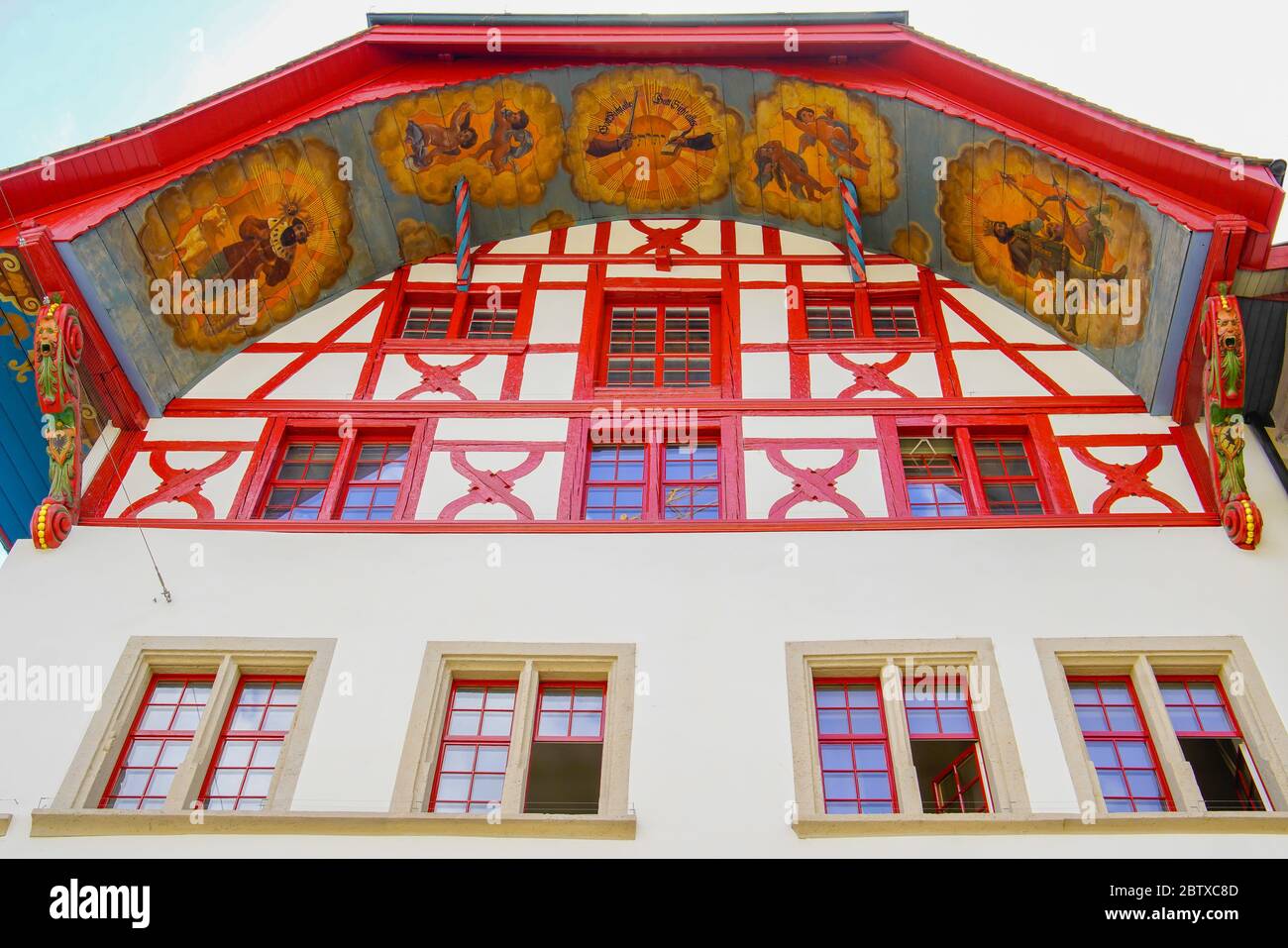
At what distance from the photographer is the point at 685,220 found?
15.6 meters

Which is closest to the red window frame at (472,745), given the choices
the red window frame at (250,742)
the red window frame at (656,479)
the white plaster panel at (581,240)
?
the red window frame at (250,742)

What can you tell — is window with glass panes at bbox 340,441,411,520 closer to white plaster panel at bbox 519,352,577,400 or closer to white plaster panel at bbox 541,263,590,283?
white plaster panel at bbox 519,352,577,400

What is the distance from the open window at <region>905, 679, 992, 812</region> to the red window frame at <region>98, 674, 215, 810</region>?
16.1 ft

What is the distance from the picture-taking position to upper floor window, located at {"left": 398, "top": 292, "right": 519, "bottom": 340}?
14.3 metres

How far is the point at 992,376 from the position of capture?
13.3m

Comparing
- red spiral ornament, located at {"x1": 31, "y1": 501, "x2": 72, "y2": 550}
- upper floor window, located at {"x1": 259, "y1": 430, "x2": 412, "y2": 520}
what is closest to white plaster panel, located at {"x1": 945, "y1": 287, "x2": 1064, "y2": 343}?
upper floor window, located at {"x1": 259, "y1": 430, "x2": 412, "y2": 520}

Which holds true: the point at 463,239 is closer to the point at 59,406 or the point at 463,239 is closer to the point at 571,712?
the point at 59,406

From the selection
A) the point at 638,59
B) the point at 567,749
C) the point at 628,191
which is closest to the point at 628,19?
the point at 638,59

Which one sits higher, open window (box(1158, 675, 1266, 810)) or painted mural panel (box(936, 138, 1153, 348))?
painted mural panel (box(936, 138, 1153, 348))

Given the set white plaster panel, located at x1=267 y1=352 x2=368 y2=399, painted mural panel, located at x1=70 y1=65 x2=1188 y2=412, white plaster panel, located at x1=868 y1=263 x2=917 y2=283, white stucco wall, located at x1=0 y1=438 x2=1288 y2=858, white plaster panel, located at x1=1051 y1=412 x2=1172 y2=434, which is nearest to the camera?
white stucco wall, located at x1=0 y1=438 x2=1288 y2=858

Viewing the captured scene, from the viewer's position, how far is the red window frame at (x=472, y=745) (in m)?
9.59

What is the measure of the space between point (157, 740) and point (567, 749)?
2.83 m

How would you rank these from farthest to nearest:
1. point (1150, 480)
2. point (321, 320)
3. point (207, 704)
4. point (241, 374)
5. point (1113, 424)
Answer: point (321, 320) → point (241, 374) → point (1113, 424) → point (1150, 480) → point (207, 704)
